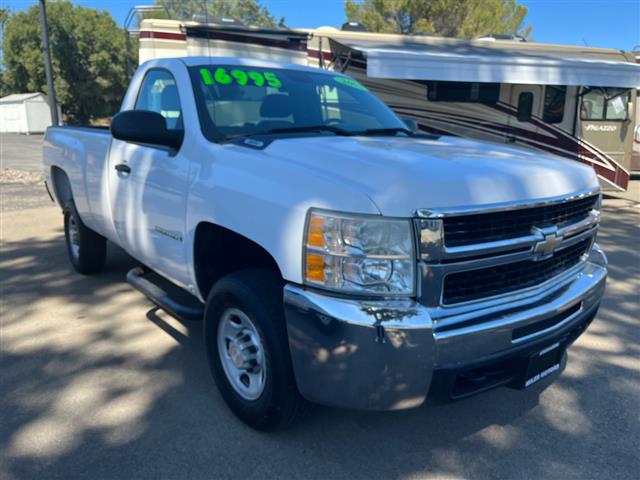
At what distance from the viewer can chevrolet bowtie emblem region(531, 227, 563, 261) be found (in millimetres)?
2494

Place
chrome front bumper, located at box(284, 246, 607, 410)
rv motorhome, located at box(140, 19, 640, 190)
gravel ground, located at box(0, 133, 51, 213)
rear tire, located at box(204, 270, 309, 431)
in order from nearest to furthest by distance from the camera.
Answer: chrome front bumper, located at box(284, 246, 607, 410) → rear tire, located at box(204, 270, 309, 431) → rv motorhome, located at box(140, 19, 640, 190) → gravel ground, located at box(0, 133, 51, 213)

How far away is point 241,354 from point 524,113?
1003cm

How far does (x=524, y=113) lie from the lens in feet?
36.7

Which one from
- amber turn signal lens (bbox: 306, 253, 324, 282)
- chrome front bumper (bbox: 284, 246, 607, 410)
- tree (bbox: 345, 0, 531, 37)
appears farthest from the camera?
tree (bbox: 345, 0, 531, 37)

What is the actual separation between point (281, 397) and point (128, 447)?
2.76 ft

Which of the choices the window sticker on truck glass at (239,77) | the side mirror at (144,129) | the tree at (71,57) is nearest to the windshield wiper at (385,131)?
the window sticker on truck glass at (239,77)

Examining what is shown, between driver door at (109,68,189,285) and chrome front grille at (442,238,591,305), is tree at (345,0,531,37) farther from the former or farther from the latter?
chrome front grille at (442,238,591,305)

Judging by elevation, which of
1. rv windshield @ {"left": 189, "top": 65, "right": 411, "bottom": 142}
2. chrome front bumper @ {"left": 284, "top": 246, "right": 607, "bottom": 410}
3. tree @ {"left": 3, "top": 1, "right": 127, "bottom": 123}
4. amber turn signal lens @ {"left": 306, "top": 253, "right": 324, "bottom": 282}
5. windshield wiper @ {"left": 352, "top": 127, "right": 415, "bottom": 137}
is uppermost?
tree @ {"left": 3, "top": 1, "right": 127, "bottom": 123}

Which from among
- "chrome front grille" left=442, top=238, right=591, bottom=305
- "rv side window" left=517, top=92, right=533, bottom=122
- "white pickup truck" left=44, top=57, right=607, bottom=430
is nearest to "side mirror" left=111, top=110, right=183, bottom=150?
"white pickup truck" left=44, top=57, right=607, bottom=430

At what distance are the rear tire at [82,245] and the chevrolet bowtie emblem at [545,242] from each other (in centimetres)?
401

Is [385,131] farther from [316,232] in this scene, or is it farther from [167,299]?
[167,299]

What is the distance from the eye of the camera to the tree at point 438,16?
1149 inches

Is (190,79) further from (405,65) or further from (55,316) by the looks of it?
(405,65)

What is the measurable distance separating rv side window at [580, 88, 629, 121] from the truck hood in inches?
372
